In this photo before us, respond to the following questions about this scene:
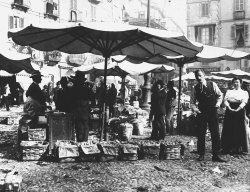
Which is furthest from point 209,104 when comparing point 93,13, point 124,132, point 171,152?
point 93,13

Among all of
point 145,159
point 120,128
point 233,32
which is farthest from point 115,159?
point 233,32

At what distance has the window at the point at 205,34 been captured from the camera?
37.3 meters

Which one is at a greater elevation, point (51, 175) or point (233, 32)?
point (233, 32)

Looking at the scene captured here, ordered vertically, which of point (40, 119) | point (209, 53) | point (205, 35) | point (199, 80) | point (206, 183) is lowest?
point (206, 183)

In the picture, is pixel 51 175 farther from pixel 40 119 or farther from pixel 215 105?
pixel 215 105

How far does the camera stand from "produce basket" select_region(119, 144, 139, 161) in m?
7.13

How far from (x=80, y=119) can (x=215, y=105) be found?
9.95 ft

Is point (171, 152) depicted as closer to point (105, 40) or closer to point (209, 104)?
point (209, 104)

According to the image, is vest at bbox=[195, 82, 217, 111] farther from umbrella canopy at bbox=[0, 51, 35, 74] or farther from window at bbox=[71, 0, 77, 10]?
window at bbox=[71, 0, 77, 10]

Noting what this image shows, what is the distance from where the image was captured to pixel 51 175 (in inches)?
234

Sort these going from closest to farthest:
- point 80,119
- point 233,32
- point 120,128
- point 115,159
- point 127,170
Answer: point 127,170 → point 115,159 → point 80,119 → point 120,128 → point 233,32

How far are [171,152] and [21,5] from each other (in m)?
23.2

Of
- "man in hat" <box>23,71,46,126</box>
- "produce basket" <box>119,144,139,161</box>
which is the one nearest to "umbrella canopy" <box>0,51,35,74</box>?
"man in hat" <box>23,71,46,126</box>

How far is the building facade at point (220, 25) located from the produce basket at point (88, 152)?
3071 cm
